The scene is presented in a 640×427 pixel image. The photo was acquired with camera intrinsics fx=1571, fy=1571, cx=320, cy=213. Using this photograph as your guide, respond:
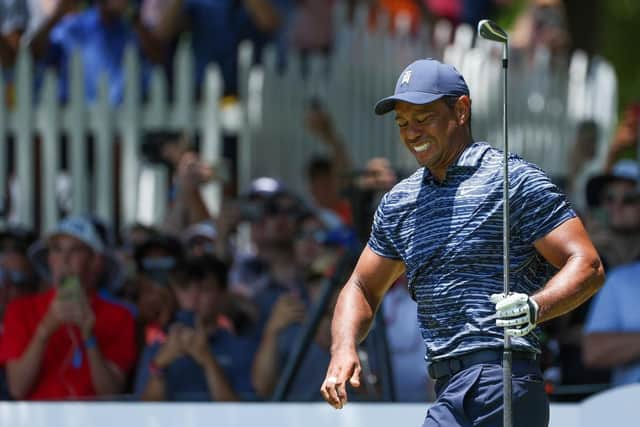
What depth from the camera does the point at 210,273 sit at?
8.14 metres

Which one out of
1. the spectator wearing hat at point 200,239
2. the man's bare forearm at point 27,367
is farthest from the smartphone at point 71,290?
the spectator wearing hat at point 200,239

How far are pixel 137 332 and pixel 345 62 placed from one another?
305 cm

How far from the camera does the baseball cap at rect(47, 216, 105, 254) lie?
820 cm

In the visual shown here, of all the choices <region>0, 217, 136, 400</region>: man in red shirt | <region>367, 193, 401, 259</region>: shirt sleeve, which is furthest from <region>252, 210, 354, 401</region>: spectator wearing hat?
<region>367, 193, 401, 259</region>: shirt sleeve

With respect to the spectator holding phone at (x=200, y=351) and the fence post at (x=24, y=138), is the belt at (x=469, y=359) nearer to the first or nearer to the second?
the spectator holding phone at (x=200, y=351)

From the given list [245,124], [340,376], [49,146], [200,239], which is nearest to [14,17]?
[49,146]

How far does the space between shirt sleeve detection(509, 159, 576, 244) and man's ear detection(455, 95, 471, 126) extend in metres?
0.25

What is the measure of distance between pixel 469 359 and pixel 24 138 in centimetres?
598

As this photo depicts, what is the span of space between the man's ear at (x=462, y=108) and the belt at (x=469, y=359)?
70cm

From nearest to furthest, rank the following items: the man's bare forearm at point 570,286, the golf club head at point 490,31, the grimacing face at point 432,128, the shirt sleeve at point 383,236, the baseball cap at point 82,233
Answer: the man's bare forearm at point 570,286 < the golf club head at point 490,31 < the grimacing face at point 432,128 < the shirt sleeve at point 383,236 < the baseball cap at point 82,233

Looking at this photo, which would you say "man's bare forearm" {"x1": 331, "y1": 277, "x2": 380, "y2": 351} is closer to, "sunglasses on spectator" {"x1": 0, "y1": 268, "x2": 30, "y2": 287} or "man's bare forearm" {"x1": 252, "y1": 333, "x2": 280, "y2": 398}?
"man's bare forearm" {"x1": 252, "y1": 333, "x2": 280, "y2": 398}

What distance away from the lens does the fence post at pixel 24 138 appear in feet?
32.9

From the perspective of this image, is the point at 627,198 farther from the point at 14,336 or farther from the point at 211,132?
the point at 14,336

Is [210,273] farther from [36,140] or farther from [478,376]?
[478,376]
